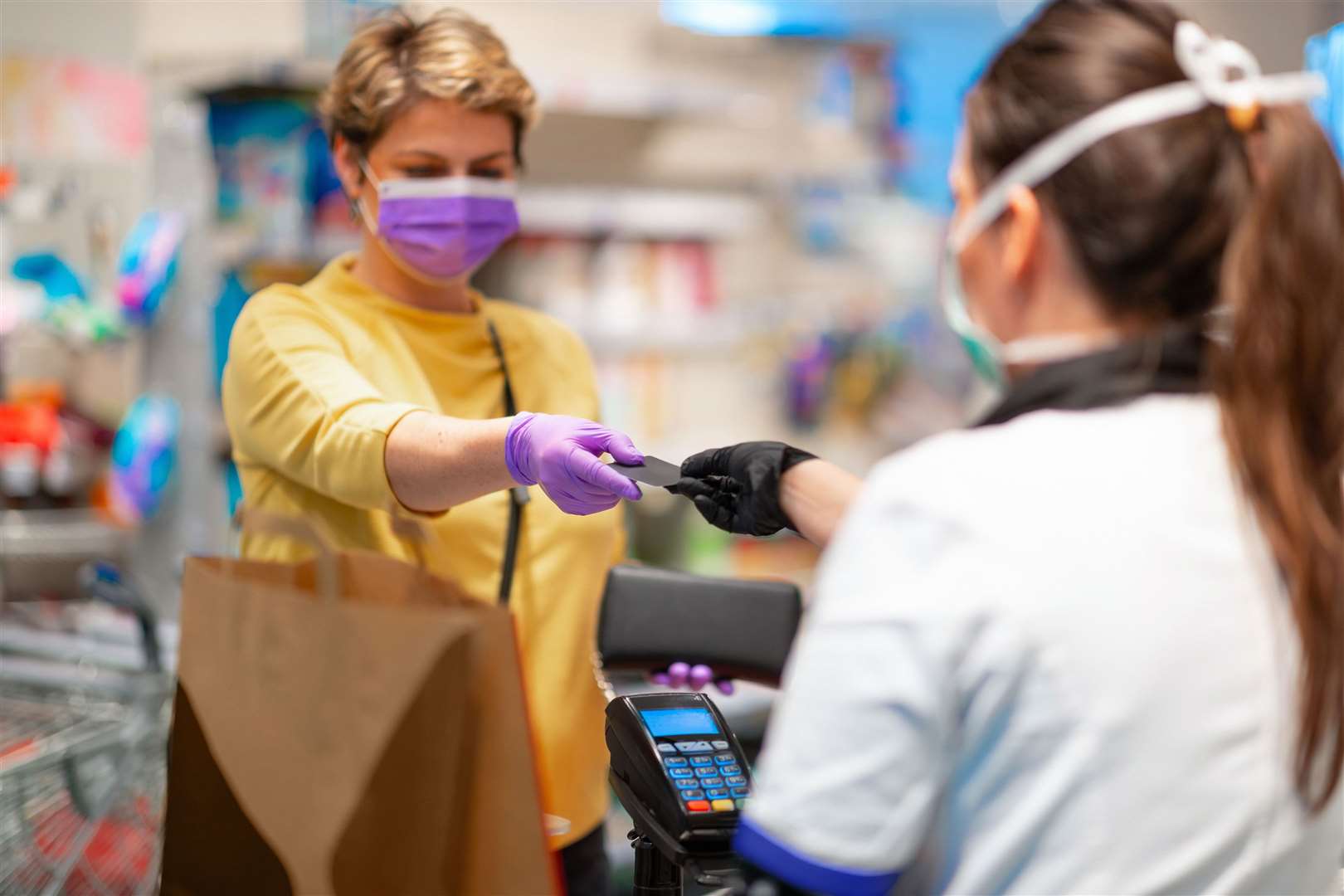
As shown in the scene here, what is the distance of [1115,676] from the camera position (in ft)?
2.88

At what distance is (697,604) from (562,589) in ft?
0.66

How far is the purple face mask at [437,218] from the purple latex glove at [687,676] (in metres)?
0.59

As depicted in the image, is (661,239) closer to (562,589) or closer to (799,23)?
(799,23)

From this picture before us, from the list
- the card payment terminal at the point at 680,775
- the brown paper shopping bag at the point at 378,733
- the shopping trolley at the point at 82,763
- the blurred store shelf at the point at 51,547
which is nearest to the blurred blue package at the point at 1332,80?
the card payment terminal at the point at 680,775

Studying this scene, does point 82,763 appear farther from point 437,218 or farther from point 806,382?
point 806,382

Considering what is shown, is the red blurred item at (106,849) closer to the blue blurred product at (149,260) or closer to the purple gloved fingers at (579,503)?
the purple gloved fingers at (579,503)

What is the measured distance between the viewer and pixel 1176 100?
3.11 feet

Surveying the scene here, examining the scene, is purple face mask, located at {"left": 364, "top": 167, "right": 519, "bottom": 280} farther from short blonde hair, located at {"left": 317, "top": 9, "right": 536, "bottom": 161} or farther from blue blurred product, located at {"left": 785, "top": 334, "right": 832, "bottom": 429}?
blue blurred product, located at {"left": 785, "top": 334, "right": 832, "bottom": 429}

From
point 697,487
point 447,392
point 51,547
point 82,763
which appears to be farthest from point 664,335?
point 697,487

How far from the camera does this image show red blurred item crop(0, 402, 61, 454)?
3.75 metres

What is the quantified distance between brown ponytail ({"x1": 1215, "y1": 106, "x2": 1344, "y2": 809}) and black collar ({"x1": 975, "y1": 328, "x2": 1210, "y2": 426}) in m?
0.02

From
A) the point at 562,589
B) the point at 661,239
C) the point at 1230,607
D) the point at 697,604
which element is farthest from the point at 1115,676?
the point at 661,239

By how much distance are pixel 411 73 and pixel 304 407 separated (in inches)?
17.5

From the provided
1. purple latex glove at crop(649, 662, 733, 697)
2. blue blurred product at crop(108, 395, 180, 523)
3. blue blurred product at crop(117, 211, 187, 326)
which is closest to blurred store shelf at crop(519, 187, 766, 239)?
blue blurred product at crop(117, 211, 187, 326)
